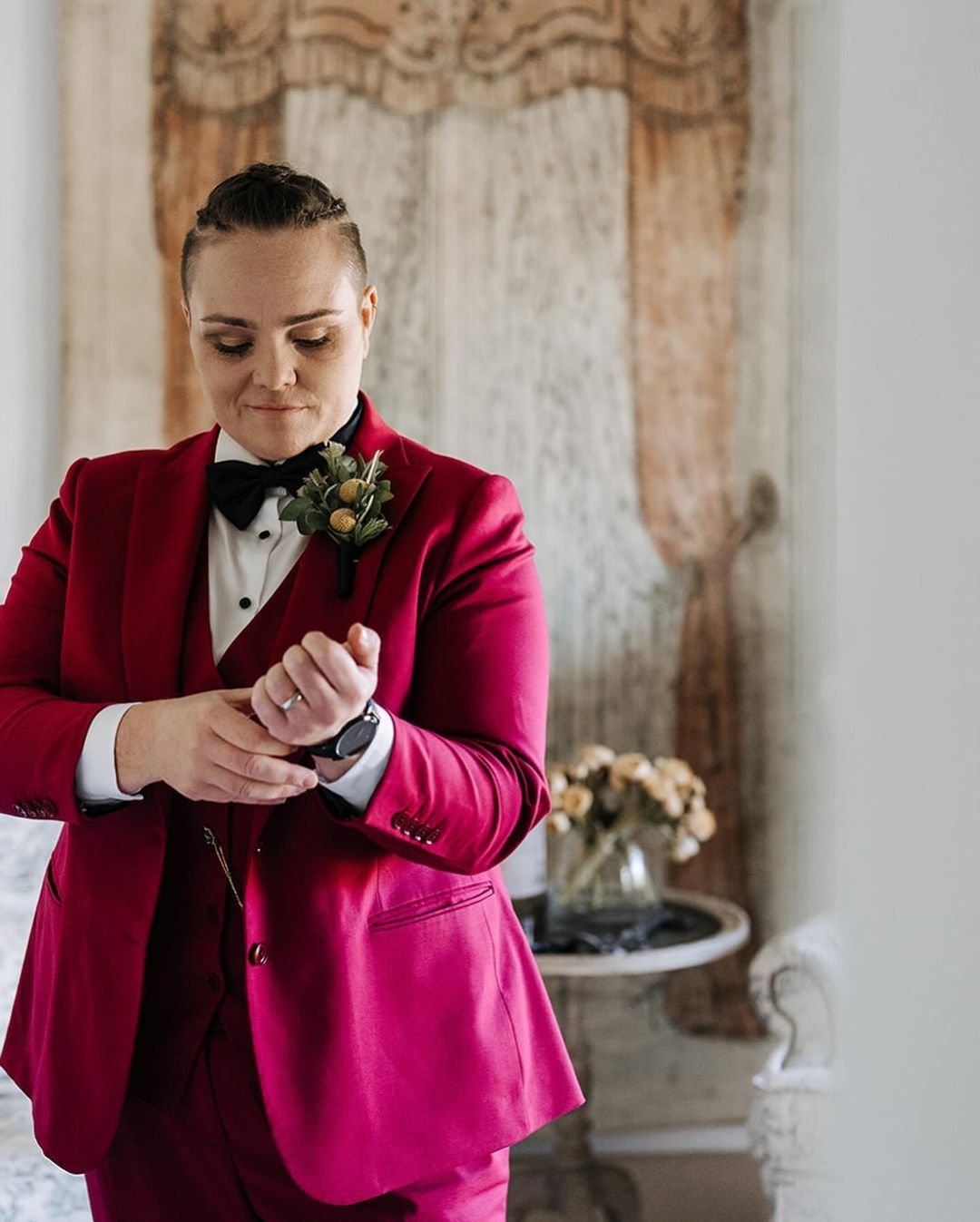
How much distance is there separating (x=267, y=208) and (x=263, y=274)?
0.06m

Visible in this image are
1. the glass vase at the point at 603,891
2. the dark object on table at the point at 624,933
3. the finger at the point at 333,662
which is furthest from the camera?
the glass vase at the point at 603,891

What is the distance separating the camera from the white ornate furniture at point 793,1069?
2412 millimetres

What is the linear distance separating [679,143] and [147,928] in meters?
2.57

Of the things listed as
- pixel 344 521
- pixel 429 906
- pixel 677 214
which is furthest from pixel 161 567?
pixel 677 214

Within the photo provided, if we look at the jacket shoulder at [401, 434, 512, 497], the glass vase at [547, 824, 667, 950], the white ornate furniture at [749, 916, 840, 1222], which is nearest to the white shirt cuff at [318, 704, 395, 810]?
the jacket shoulder at [401, 434, 512, 497]

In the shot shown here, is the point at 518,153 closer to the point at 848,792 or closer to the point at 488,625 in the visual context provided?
the point at 488,625

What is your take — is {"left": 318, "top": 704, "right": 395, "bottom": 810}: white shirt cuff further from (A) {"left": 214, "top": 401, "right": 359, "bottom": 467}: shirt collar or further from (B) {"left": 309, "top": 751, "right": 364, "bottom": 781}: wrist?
(A) {"left": 214, "top": 401, "right": 359, "bottom": 467}: shirt collar

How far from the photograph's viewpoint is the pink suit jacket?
1102 mm

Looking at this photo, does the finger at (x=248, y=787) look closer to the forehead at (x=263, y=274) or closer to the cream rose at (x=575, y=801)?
the forehead at (x=263, y=274)

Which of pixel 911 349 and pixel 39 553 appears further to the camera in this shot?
pixel 39 553

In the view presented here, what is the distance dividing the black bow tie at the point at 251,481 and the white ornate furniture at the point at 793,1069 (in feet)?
5.38

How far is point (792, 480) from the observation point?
10.2 feet

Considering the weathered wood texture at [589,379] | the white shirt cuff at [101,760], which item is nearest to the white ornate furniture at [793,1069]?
the weathered wood texture at [589,379]

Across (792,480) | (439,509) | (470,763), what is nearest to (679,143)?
(792,480)
